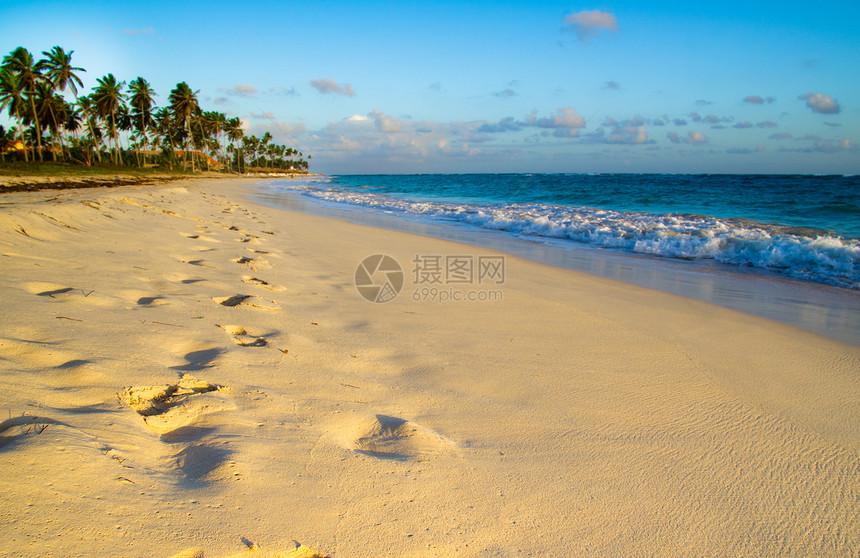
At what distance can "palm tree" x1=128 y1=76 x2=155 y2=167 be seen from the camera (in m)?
48.4

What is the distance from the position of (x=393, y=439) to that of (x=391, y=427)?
105 millimetres

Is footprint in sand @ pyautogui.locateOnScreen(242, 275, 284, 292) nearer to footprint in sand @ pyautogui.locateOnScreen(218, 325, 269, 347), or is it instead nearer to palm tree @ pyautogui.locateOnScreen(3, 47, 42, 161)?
footprint in sand @ pyautogui.locateOnScreen(218, 325, 269, 347)

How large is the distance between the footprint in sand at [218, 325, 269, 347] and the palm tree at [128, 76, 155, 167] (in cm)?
5930

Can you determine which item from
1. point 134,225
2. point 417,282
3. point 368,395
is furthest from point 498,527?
point 134,225

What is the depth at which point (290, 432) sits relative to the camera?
180 centimetres

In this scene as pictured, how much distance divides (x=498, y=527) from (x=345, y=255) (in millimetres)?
5584

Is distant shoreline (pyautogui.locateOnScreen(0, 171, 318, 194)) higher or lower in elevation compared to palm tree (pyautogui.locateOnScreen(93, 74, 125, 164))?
lower

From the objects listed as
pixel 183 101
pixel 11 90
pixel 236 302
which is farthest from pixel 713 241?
pixel 183 101

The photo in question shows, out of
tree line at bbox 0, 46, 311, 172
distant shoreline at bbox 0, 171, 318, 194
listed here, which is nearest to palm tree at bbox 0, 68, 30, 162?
tree line at bbox 0, 46, 311, 172

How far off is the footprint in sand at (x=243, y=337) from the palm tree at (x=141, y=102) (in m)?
59.3

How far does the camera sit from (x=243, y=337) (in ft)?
9.14

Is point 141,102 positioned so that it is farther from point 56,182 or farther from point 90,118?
point 56,182

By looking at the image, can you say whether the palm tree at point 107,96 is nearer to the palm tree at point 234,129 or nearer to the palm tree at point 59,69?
the palm tree at point 59,69

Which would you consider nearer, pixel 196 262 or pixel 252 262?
pixel 196 262
